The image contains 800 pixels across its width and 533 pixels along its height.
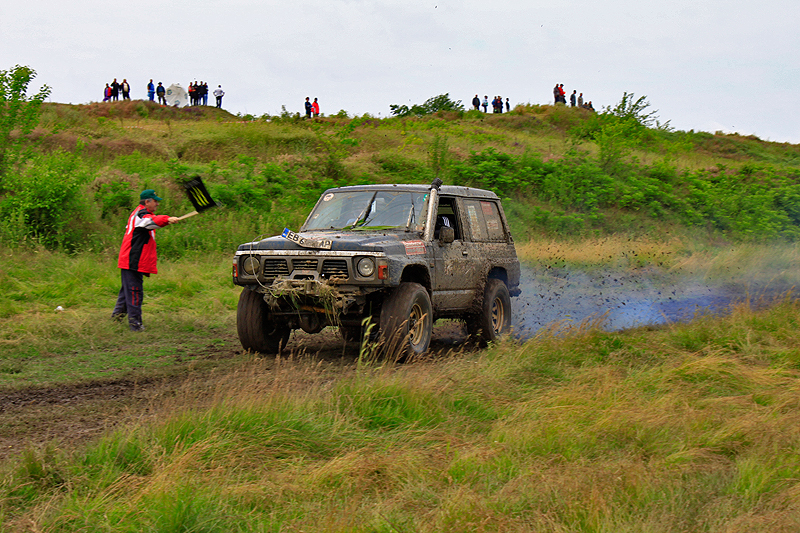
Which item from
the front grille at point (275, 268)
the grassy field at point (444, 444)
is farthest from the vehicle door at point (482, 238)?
the front grille at point (275, 268)

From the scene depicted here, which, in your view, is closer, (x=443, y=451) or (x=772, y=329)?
(x=443, y=451)

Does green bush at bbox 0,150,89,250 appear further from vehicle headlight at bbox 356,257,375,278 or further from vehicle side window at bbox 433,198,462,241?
vehicle headlight at bbox 356,257,375,278

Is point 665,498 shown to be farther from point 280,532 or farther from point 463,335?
point 463,335

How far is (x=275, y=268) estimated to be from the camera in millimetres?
7535

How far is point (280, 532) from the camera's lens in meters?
3.29

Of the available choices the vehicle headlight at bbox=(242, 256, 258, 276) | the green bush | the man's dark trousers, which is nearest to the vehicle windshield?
the vehicle headlight at bbox=(242, 256, 258, 276)

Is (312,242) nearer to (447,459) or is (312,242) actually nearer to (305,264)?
(305,264)

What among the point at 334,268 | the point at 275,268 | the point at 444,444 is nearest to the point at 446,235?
the point at 334,268

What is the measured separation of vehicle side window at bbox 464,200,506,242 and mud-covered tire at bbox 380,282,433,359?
1822 millimetres

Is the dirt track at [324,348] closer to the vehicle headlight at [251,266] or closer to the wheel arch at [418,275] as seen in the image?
the wheel arch at [418,275]

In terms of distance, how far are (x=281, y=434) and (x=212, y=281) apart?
8876 millimetres

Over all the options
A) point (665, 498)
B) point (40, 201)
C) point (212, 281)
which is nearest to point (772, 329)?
point (665, 498)

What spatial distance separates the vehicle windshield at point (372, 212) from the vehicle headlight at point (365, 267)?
1.10 meters

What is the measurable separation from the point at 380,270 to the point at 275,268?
119 cm
